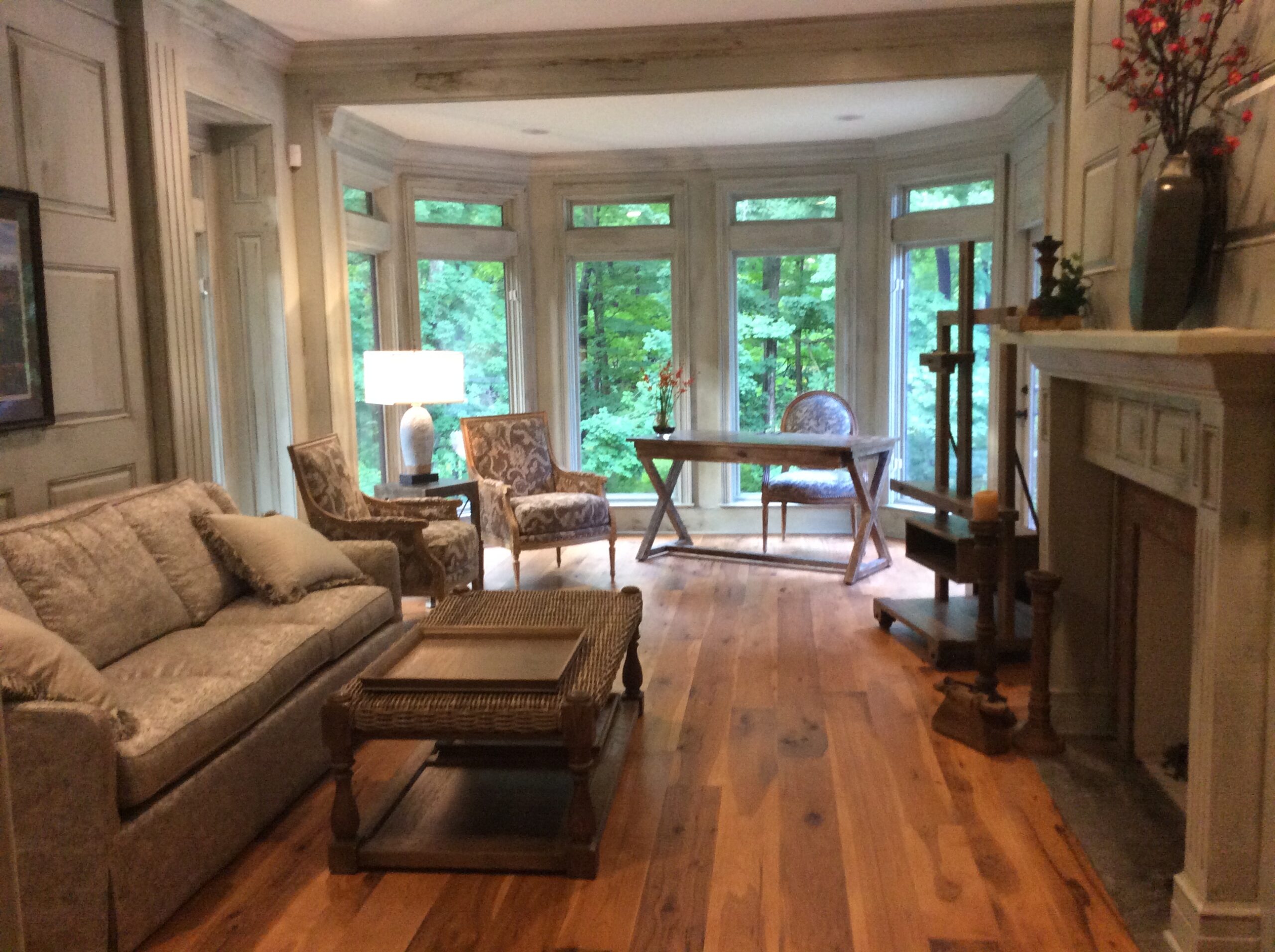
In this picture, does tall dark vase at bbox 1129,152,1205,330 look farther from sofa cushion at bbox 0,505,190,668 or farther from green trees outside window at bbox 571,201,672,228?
green trees outside window at bbox 571,201,672,228

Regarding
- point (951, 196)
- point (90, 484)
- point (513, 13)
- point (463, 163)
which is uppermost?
point (513, 13)

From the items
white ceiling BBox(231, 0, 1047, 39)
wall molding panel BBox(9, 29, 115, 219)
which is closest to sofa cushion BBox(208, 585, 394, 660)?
wall molding panel BBox(9, 29, 115, 219)

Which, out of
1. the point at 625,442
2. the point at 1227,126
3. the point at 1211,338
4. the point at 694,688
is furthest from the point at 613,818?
the point at 625,442

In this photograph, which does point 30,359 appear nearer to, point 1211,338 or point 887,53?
point 1211,338

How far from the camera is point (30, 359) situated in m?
3.34

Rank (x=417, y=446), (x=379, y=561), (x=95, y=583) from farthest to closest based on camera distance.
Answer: (x=417, y=446)
(x=379, y=561)
(x=95, y=583)

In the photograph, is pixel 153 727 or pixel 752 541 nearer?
pixel 153 727

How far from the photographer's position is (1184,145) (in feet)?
7.59

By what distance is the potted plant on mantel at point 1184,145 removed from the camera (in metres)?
2.22

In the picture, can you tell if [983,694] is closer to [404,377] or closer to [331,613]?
[331,613]

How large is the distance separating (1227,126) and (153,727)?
2698mm

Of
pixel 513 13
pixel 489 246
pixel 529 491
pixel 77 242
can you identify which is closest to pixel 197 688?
pixel 77 242

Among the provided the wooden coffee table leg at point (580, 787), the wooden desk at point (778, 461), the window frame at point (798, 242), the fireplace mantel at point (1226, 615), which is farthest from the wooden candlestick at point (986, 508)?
the window frame at point (798, 242)

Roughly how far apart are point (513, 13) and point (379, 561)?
2414 millimetres
